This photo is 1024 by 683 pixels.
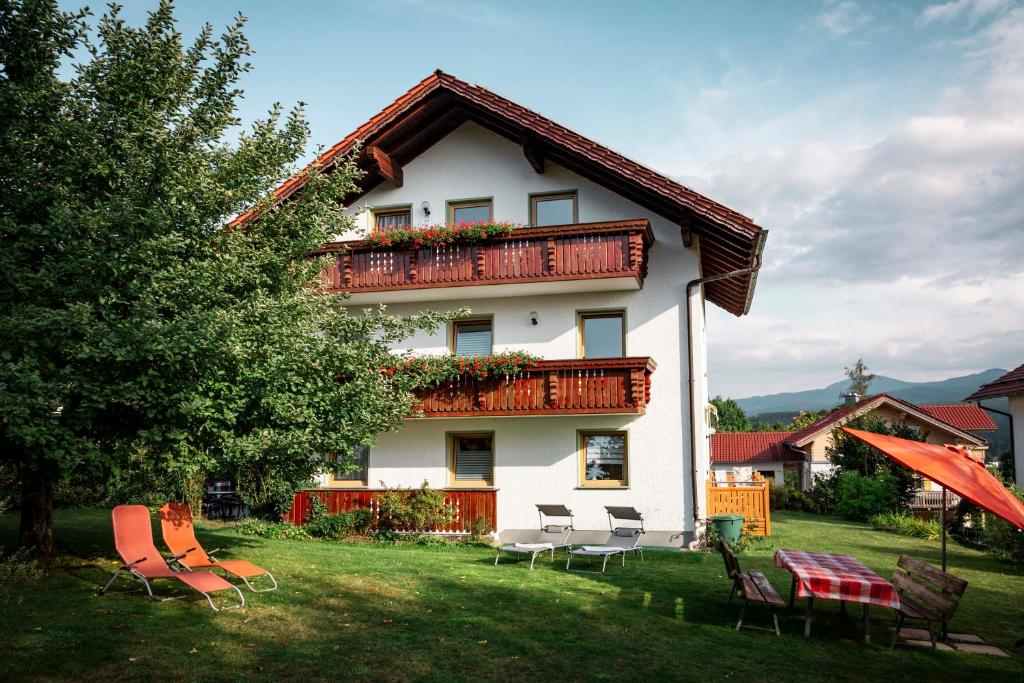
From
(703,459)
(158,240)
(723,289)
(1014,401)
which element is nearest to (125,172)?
(158,240)

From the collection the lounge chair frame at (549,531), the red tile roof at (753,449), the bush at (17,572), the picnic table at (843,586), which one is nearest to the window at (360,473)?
the lounge chair frame at (549,531)

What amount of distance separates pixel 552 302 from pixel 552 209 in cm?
230

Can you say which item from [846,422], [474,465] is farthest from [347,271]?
[846,422]

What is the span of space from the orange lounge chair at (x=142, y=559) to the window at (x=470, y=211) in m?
11.2

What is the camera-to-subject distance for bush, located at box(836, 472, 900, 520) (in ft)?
80.7

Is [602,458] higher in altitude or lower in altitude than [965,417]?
lower

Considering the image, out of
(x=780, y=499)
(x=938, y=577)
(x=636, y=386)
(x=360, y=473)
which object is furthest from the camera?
(x=780, y=499)

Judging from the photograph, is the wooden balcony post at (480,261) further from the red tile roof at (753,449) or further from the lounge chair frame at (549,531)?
the red tile roof at (753,449)

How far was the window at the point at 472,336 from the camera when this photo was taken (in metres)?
18.2

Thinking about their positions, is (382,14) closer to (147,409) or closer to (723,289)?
(147,409)

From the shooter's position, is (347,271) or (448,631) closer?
(448,631)

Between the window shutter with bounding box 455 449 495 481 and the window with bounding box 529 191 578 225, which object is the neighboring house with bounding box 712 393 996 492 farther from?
the window shutter with bounding box 455 449 495 481

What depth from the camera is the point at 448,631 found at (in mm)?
8180

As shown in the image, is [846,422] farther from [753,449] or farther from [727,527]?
[727,527]
